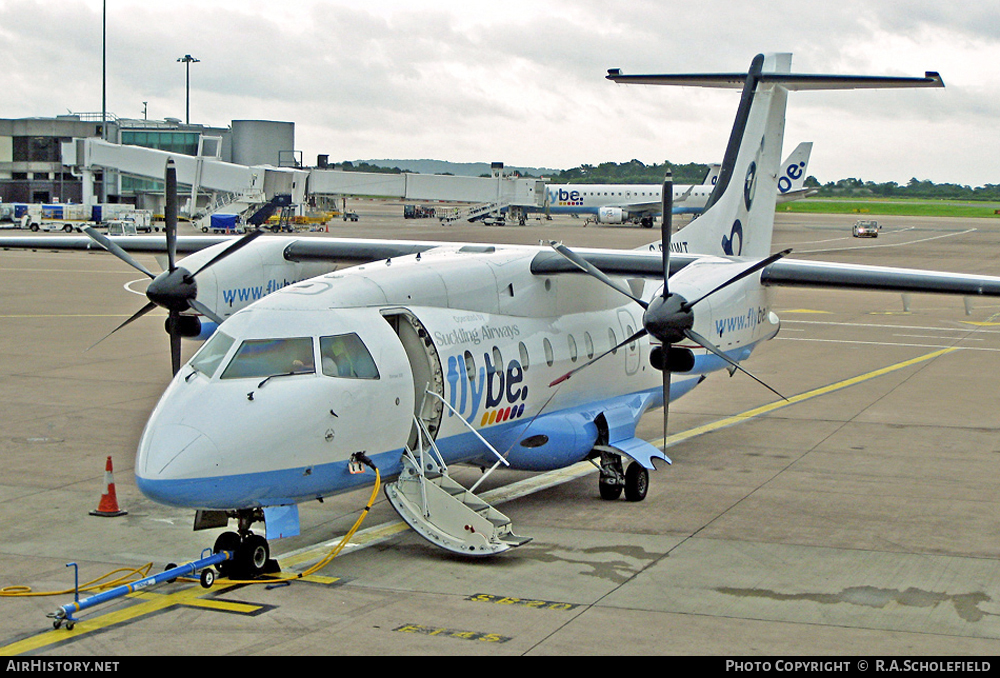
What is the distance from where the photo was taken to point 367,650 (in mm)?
9570

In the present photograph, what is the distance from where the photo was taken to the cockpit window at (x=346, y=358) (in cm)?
1210

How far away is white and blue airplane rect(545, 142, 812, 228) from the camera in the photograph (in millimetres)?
85000

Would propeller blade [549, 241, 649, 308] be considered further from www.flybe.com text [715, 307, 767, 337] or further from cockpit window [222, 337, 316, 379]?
cockpit window [222, 337, 316, 379]

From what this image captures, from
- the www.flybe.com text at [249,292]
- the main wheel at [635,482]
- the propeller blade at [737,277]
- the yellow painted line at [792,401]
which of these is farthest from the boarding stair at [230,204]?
the propeller blade at [737,277]

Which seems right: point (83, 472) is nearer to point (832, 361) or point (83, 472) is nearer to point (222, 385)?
point (222, 385)

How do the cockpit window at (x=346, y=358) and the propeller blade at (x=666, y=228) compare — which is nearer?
the cockpit window at (x=346, y=358)

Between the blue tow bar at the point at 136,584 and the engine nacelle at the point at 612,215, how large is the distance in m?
85.2

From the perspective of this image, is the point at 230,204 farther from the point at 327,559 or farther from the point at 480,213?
the point at 327,559

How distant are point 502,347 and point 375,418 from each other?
2.97 metres

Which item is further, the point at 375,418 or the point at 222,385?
the point at 375,418

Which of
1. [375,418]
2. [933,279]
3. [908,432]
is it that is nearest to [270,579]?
[375,418]

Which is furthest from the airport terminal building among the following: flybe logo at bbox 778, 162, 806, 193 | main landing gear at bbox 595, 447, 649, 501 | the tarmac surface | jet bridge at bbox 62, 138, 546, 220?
main landing gear at bbox 595, 447, 649, 501

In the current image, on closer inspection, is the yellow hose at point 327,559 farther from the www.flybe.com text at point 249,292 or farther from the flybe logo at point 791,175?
the flybe logo at point 791,175

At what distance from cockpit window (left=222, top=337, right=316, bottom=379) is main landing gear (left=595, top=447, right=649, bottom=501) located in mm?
5499
